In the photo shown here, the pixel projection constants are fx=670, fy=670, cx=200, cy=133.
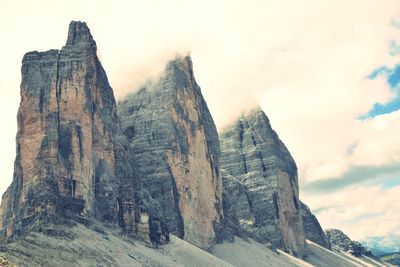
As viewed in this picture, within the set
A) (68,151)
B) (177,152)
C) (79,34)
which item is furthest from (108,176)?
(177,152)

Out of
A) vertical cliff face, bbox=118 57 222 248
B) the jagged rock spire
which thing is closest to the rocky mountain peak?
the jagged rock spire

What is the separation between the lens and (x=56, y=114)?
11262 cm

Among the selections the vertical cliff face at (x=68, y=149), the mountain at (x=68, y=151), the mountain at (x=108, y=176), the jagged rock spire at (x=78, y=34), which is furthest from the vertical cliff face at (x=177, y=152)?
the jagged rock spire at (x=78, y=34)

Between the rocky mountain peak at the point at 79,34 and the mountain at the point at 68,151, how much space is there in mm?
274

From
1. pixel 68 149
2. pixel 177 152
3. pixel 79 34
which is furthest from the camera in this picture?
pixel 177 152

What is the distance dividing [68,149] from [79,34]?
1105 inches

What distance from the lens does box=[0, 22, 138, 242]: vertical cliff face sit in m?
105

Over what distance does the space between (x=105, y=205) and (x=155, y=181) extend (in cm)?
2923

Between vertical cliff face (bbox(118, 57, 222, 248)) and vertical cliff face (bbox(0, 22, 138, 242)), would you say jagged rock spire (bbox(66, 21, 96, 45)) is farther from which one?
vertical cliff face (bbox(118, 57, 222, 248))

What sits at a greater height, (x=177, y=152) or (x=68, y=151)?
(x=177, y=152)

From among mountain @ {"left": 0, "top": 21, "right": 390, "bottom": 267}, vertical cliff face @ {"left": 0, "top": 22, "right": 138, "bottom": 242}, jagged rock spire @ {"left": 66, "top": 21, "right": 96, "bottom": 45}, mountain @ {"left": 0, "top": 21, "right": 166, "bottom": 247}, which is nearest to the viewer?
mountain @ {"left": 0, "top": 21, "right": 390, "bottom": 267}

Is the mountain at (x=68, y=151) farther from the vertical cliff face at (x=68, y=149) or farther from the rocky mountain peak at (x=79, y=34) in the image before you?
the rocky mountain peak at (x=79, y=34)

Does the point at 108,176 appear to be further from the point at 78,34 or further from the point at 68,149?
the point at 78,34

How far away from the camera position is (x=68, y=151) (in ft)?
360
